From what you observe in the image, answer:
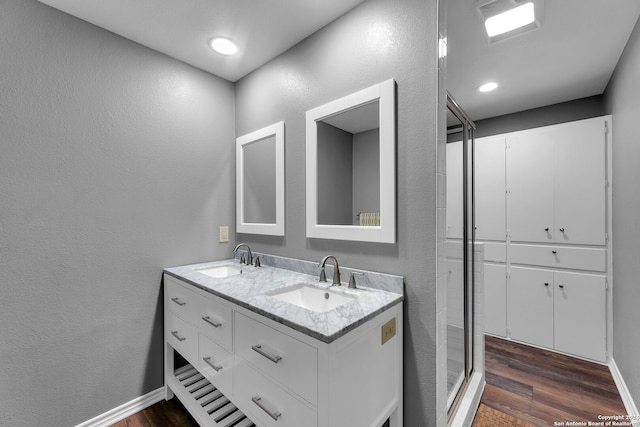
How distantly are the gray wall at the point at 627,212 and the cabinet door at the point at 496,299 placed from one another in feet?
2.58

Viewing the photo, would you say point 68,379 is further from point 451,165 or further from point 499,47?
Answer: point 499,47

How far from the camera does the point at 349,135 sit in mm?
1540

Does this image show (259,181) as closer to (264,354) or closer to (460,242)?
(264,354)

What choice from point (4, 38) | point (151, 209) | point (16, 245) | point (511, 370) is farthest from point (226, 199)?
point (511, 370)

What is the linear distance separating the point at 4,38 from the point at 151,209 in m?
1.07

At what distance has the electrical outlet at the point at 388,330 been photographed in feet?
3.89

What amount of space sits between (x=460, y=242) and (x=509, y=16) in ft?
4.49

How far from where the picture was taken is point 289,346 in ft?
3.29

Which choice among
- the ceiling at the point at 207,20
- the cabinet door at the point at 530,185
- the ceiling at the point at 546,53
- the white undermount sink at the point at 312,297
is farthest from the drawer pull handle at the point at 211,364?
the cabinet door at the point at 530,185

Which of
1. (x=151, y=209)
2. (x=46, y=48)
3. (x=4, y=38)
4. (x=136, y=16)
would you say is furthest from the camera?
(x=151, y=209)

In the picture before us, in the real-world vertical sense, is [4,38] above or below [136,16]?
below

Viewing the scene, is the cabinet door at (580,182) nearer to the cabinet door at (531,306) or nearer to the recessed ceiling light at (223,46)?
the cabinet door at (531,306)

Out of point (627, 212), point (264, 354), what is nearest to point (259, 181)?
point (264, 354)

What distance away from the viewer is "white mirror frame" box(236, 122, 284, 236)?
74.5 inches
